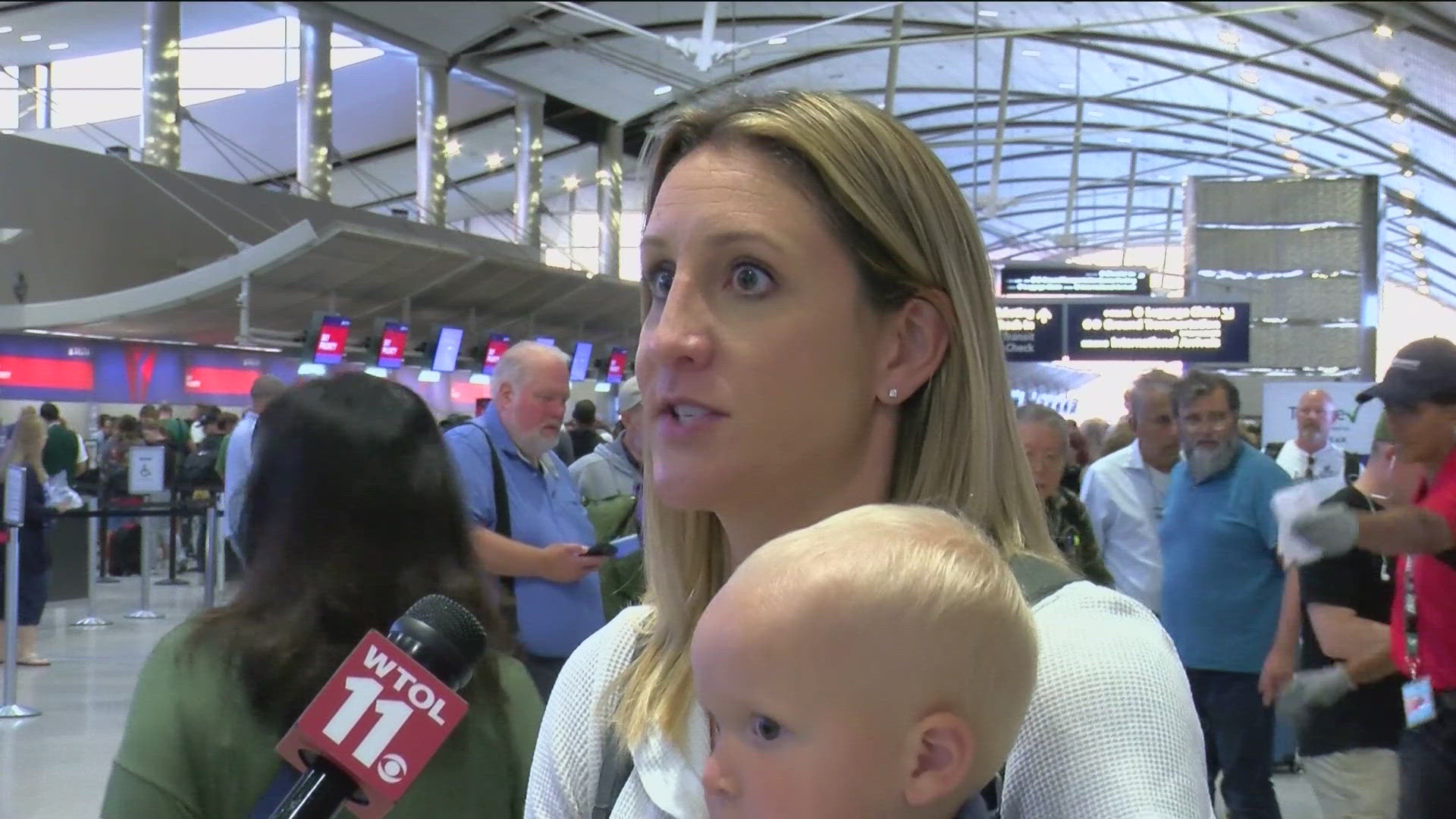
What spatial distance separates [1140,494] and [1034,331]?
11627 mm

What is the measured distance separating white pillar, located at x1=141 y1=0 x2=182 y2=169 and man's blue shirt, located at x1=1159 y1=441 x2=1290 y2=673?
530 inches

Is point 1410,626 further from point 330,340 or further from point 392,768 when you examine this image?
point 330,340

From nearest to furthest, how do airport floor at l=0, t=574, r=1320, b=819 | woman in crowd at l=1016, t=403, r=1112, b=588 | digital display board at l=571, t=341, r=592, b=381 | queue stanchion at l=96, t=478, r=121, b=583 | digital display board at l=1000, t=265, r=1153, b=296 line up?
woman in crowd at l=1016, t=403, r=1112, b=588 < airport floor at l=0, t=574, r=1320, b=819 < queue stanchion at l=96, t=478, r=121, b=583 < digital display board at l=1000, t=265, r=1153, b=296 < digital display board at l=571, t=341, r=592, b=381

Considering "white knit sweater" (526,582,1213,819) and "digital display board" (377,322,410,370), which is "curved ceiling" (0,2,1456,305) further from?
"white knit sweater" (526,582,1213,819)

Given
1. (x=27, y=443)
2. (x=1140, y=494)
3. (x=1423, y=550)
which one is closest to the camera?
(x=1423, y=550)

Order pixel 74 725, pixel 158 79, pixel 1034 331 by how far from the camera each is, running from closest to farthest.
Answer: pixel 74 725 < pixel 158 79 < pixel 1034 331

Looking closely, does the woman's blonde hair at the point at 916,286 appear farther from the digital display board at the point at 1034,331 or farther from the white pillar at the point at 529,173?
the white pillar at the point at 529,173

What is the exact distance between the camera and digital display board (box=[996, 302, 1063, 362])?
18281 mm

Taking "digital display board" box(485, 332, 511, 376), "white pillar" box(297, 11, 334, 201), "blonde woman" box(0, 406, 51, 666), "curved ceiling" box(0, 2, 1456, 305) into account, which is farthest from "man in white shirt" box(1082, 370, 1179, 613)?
"white pillar" box(297, 11, 334, 201)

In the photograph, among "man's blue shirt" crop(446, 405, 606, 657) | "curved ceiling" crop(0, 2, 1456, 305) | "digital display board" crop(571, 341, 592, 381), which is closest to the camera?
"man's blue shirt" crop(446, 405, 606, 657)

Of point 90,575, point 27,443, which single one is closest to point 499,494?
point 27,443

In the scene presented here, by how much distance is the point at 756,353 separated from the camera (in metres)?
1.17

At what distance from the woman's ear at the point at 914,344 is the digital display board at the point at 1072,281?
750 inches

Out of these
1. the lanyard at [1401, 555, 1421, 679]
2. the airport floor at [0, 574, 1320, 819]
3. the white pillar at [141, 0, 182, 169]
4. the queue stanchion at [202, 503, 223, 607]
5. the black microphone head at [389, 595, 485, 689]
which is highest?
the white pillar at [141, 0, 182, 169]
